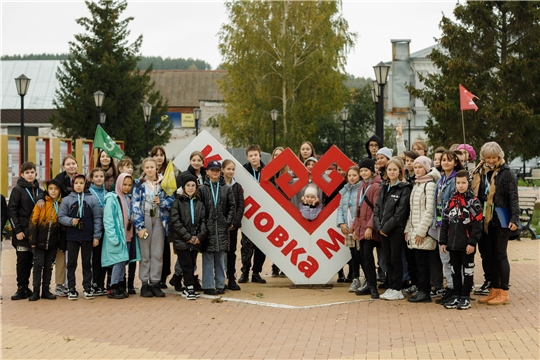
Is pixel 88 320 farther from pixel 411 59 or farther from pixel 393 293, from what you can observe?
pixel 411 59

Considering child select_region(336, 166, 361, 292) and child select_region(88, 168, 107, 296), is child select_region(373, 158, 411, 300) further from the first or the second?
child select_region(88, 168, 107, 296)

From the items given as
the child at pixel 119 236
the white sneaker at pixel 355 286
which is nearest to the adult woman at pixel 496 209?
the white sneaker at pixel 355 286

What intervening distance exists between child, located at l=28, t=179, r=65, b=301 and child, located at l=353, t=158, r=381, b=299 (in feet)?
13.6

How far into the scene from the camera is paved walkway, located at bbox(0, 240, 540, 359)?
7.27 meters

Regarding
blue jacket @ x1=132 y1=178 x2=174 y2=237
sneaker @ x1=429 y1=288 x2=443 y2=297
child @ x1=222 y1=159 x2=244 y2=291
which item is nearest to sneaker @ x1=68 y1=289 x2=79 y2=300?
blue jacket @ x1=132 y1=178 x2=174 y2=237

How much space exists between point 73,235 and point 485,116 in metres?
22.2

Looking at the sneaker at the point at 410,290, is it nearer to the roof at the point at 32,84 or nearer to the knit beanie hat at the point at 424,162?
the knit beanie hat at the point at 424,162

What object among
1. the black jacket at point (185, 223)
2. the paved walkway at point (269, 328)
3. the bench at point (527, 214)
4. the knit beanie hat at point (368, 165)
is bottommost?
the paved walkway at point (269, 328)

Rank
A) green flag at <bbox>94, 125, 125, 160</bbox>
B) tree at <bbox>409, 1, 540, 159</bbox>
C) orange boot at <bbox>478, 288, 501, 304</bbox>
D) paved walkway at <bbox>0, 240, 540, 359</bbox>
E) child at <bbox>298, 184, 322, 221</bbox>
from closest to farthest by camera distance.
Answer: paved walkway at <bbox>0, 240, 540, 359</bbox>, orange boot at <bbox>478, 288, 501, 304</bbox>, child at <bbox>298, 184, 322, 221</bbox>, green flag at <bbox>94, 125, 125, 160</bbox>, tree at <bbox>409, 1, 540, 159</bbox>

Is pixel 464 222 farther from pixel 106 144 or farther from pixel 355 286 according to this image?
pixel 106 144

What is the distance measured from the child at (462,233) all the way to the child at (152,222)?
3.78m

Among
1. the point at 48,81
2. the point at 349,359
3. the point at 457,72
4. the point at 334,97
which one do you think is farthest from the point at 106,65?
the point at 349,359

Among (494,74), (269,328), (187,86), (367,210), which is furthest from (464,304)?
(187,86)

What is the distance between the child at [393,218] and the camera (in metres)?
9.98
